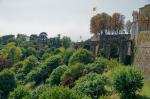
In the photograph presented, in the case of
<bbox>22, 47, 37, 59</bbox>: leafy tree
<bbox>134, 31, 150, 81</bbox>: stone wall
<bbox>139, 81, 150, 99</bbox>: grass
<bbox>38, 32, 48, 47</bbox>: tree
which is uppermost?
<bbox>134, 31, 150, 81</bbox>: stone wall

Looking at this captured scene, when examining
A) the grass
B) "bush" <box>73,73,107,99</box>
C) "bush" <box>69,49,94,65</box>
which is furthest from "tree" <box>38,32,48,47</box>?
the grass

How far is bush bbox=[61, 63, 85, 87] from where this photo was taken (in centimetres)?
6422

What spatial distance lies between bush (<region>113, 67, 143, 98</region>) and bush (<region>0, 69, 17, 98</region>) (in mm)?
32551

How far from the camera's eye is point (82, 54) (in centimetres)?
7325

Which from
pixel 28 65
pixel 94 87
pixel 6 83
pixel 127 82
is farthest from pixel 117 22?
pixel 127 82

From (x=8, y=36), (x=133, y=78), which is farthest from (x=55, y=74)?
(x=8, y=36)

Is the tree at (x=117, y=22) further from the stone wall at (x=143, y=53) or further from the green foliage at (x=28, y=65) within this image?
the stone wall at (x=143, y=53)

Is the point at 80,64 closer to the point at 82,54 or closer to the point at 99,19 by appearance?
the point at 82,54

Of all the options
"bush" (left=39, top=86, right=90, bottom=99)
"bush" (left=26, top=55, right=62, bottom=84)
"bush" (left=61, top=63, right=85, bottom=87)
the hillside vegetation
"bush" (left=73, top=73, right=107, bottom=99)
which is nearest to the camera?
"bush" (left=39, top=86, right=90, bottom=99)

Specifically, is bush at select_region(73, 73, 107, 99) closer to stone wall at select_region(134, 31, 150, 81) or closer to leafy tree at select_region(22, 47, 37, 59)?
stone wall at select_region(134, 31, 150, 81)

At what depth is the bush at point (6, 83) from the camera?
77.1 m

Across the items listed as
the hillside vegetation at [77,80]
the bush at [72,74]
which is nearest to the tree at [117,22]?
the hillside vegetation at [77,80]

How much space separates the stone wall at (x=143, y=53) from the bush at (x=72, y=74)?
931 centimetres

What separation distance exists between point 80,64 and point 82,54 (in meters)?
7.02
